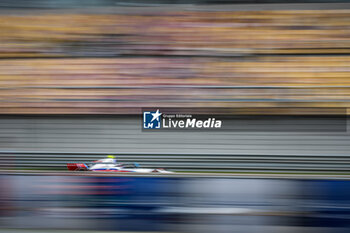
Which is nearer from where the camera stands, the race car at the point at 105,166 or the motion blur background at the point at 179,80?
the motion blur background at the point at 179,80

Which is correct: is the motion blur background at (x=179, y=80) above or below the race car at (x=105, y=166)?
above

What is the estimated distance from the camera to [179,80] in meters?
9.16

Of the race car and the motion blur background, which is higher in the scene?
the motion blur background

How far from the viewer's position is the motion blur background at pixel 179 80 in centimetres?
904

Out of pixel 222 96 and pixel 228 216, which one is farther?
pixel 222 96

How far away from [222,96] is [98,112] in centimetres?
339

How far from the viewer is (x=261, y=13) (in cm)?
921

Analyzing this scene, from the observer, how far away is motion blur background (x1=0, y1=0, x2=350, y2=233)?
29.7 ft

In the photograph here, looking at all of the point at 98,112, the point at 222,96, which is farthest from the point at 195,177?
the point at 98,112

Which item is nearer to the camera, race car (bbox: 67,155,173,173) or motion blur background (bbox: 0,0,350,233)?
motion blur background (bbox: 0,0,350,233)

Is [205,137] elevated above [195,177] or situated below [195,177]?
below

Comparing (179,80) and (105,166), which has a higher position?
(179,80)

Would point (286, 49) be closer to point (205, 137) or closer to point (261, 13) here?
point (261, 13)

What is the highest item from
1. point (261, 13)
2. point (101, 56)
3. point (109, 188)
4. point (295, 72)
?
point (261, 13)
